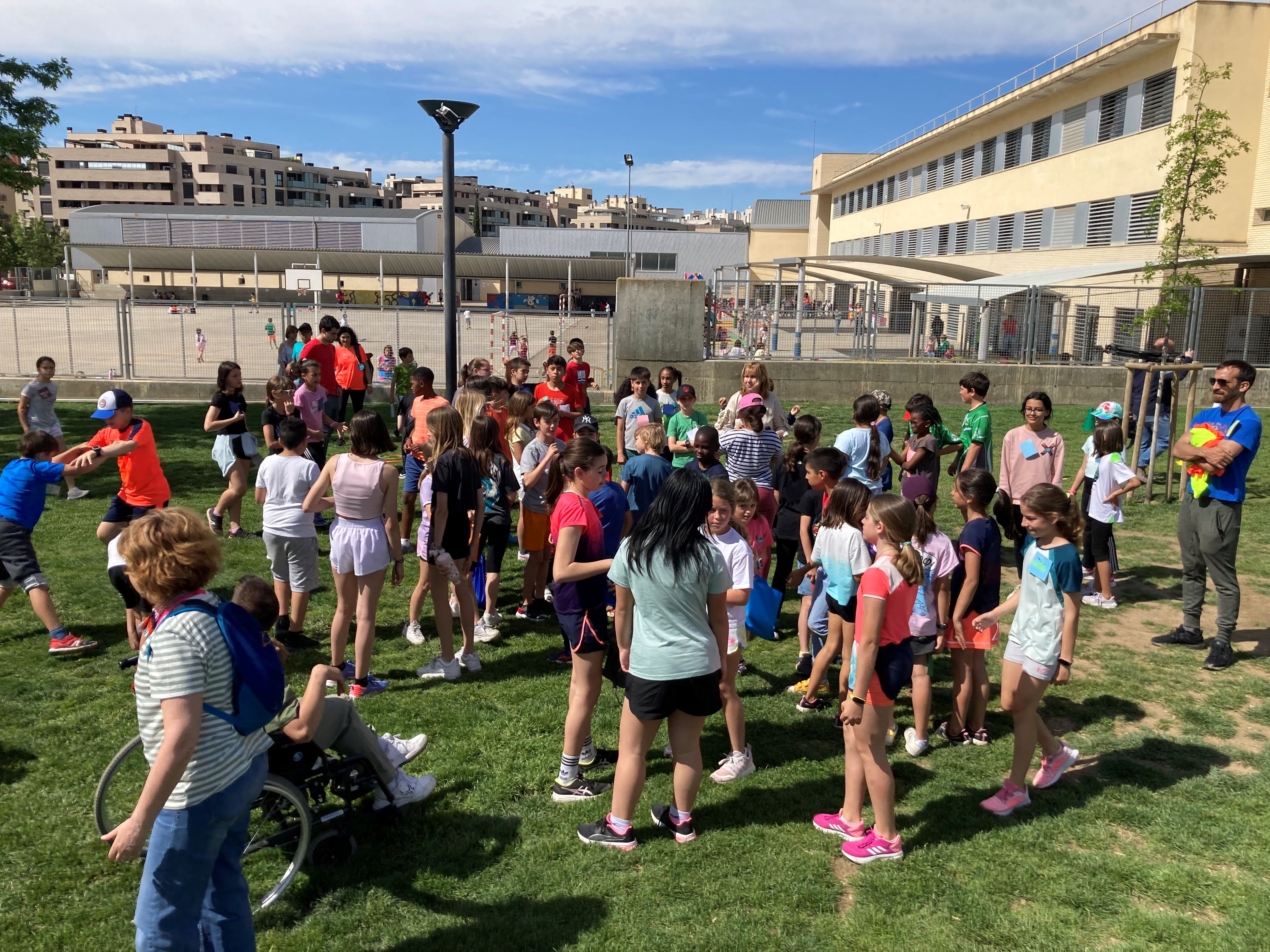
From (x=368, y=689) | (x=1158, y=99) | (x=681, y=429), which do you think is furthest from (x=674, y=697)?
(x=1158, y=99)

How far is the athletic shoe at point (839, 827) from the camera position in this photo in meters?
4.08

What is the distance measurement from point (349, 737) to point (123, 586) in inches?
109

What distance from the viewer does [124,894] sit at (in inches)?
145

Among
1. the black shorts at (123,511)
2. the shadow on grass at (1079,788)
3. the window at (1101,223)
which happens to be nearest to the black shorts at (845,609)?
the shadow on grass at (1079,788)

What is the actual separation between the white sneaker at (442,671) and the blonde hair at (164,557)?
3.17 meters

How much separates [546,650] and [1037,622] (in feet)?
11.3

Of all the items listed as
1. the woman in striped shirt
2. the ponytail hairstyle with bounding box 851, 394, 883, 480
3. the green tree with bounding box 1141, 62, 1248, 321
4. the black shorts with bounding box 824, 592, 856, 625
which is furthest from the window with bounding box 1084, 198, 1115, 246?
the black shorts with bounding box 824, 592, 856, 625

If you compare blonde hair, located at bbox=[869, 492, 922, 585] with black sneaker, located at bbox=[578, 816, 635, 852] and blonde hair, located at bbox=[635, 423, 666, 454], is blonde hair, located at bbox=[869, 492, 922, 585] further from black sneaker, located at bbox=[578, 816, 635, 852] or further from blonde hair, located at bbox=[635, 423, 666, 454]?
blonde hair, located at bbox=[635, 423, 666, 454]

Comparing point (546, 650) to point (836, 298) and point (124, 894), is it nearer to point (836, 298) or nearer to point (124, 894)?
point (124, 894)

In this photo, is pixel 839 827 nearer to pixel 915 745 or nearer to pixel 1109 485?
pixel 915 745

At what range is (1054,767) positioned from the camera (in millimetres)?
4676

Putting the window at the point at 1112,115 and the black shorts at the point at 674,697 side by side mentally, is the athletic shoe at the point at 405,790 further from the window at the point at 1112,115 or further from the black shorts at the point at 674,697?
the window at the point at 1112,115

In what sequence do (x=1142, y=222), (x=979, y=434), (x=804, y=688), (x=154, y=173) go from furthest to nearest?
(x=154, y=173) < (x=1142, y=222) < (x=979, y=434) < (x=804, y=688)

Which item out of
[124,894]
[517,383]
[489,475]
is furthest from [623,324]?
[124,894]
